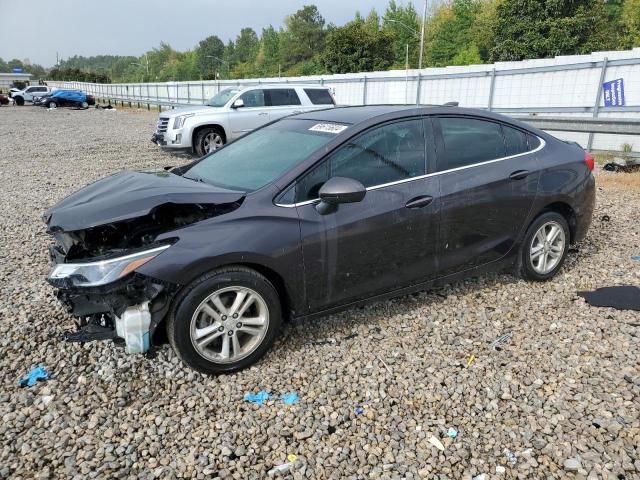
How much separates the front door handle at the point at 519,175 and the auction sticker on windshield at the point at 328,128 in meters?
1.56

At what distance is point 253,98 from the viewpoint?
13.0 meters

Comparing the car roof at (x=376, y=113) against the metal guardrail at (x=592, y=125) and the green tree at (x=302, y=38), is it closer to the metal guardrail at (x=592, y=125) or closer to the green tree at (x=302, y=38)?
the metal guardrail at (x=592, y=125)

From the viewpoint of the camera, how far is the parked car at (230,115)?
40.2 feet

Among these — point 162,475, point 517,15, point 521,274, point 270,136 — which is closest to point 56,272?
point 162,475

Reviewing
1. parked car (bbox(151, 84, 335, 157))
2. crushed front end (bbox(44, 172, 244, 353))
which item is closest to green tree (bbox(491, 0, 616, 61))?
parked car (bbox(151, 84, 335, 157))

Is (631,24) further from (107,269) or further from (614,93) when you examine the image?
(107,269)

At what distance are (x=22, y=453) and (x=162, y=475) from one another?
0.78 meters

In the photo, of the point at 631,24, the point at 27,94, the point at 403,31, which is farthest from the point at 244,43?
the point at 631,24

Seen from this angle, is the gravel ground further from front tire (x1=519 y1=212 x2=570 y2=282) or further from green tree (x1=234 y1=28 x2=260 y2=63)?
green tree (x1=234 y1=28 x2=260 y2=63)

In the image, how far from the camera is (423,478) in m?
2.44

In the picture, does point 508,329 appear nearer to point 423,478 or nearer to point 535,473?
point 535,473

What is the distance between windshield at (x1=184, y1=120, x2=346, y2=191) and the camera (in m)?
3.56

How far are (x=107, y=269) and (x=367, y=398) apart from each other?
172 cm

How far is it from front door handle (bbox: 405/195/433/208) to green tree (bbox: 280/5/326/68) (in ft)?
295
